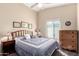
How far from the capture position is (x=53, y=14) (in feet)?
4.98

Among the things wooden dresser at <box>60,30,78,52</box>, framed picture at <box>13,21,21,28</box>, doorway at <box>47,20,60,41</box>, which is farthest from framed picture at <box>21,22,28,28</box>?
wooden dresser at <box>60,30,78,52</box>

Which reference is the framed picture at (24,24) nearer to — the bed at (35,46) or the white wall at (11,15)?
the white wall at (11,15)

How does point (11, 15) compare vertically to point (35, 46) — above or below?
above

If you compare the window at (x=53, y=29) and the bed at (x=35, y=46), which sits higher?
the window at (x=53, y=29)

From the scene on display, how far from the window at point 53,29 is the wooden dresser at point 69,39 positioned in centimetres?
7

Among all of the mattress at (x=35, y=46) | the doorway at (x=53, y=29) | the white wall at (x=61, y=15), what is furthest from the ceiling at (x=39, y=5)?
the mattress at (x=35, y=46)

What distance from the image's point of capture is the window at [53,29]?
151 centimetres

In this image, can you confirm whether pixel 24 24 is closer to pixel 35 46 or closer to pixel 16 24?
pixel 16 24

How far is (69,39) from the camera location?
1503mm

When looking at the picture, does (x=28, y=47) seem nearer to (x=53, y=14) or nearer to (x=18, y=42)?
(x=18, y=42)

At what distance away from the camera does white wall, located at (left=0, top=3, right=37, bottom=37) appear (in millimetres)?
1452

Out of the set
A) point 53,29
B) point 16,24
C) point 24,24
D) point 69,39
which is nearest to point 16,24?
point 16,24

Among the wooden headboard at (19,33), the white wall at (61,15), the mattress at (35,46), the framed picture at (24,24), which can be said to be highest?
the white wall at (61,15)

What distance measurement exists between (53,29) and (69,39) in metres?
0.26
